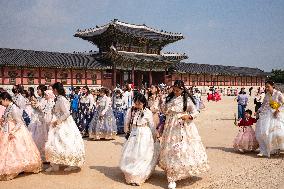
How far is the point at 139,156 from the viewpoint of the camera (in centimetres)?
575

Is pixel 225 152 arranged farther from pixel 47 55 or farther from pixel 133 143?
pixel 47 55

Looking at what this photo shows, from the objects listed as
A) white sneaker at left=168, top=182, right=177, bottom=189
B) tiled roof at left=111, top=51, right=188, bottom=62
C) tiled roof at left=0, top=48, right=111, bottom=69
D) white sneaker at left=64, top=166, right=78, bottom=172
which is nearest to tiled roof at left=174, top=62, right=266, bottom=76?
tiled roof at left=111, top=51, right=188, bottom=62

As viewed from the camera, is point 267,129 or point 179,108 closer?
point 179,108

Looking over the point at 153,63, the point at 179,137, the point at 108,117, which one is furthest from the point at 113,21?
the point at 179,137

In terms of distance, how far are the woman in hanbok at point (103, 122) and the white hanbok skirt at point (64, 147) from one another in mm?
4403

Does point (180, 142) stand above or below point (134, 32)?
below

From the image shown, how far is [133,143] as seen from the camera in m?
5.89

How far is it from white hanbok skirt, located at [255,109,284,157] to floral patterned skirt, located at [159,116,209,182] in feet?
9.23

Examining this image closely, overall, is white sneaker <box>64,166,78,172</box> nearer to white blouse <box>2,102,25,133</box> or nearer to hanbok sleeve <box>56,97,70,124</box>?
hanbok sleeve <box>56,97,70,124</box>

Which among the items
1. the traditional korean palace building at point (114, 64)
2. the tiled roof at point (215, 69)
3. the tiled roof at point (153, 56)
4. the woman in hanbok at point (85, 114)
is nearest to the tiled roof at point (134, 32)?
the traditional korean palace building at point (114, 64)

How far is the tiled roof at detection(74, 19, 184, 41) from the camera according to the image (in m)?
36.1

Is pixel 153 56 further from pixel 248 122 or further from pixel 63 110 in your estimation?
pixel 63 110

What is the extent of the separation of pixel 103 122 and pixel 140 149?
5.38m

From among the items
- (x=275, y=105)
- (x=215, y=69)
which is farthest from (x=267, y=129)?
→ (x=215, y=69)
